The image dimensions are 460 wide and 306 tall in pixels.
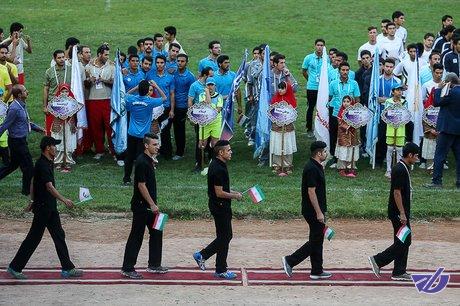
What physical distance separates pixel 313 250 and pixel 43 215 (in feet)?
13.1

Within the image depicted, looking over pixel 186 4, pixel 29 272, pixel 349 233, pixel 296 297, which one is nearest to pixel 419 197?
pixel 349 233

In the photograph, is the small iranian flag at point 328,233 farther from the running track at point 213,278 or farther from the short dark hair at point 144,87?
the short dark hair at point 144,87

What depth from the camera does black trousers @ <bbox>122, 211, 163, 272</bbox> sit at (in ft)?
52.2

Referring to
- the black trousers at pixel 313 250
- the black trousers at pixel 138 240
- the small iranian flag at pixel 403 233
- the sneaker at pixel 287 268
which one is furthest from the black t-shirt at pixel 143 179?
the small iranian flag at pixel 403 233

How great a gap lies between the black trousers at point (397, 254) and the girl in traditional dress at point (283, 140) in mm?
6242

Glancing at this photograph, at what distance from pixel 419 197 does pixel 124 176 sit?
18.8 feet

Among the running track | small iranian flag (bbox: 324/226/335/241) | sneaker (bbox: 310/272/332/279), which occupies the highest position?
small iranian flag (bbox: 324/226/335/241)

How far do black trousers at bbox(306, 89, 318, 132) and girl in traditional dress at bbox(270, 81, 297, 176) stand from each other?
2.89m

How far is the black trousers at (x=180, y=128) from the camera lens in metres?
23.3

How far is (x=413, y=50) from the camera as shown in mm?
22844

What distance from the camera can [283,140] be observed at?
22.1 metres

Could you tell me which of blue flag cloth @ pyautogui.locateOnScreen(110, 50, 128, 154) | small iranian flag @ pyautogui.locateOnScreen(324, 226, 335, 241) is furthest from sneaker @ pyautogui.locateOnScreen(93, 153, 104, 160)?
small iranian flag @ pyautogui.locateOnScreen(324, 226, 335, 241)

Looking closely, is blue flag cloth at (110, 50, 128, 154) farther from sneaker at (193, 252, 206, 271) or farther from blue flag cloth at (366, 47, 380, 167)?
sneaker at (193, 252, 206, 271)

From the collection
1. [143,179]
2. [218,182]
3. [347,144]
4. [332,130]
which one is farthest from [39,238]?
[332,130]
